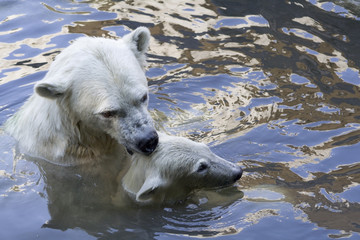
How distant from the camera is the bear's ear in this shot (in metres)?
5.46

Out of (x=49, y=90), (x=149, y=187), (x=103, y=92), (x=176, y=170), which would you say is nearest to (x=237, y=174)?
(x=176, y=170)

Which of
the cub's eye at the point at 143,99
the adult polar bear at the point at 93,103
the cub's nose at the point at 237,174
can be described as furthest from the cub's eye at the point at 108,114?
the cub's nose at the point at 237,174

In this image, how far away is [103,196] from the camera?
5941mm

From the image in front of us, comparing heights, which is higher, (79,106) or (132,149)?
(79,106)

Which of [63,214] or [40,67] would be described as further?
[40,67]

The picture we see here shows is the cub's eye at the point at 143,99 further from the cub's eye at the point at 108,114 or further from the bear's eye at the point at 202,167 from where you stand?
the bear's eye at the point at 202,167

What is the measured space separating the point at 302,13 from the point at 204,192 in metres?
4.59

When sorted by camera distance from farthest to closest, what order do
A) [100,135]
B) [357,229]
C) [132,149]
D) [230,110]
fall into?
[230,110], [100,135], [132,149], [357,229]

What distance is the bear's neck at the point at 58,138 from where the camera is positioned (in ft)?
18.4

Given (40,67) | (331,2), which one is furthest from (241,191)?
(331,2)

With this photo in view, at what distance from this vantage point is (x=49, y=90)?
527 centimetres

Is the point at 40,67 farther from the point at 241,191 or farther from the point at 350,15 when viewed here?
the point at 350,15

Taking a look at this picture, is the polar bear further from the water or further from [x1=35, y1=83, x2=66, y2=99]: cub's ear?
[x1=35, y1=83, x2=66, y2=99]: cub's ear

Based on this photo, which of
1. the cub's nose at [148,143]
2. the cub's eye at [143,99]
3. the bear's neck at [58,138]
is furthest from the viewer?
the bear's neck at [58,138]
